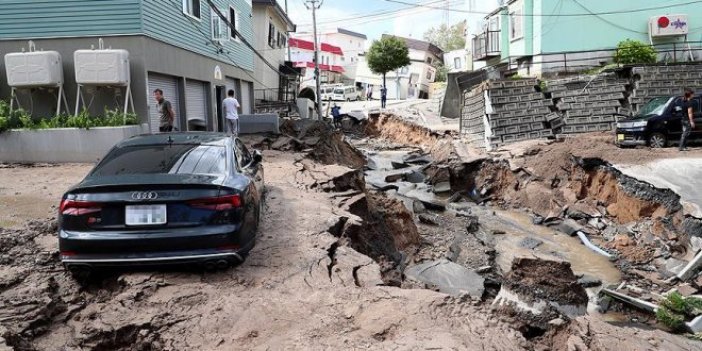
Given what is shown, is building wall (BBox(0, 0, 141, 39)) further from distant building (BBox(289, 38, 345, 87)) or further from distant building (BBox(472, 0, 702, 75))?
distant building (BBox(289, 38, 345, 87))

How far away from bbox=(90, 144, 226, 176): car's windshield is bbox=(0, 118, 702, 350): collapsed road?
0.98 metres

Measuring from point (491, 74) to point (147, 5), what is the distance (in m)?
22.7

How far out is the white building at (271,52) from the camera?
2975cm

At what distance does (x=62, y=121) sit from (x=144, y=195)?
9282mm

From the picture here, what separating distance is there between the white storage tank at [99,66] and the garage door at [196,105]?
3.93 metres

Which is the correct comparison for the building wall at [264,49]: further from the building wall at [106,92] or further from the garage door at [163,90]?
the building wall at [106,92]

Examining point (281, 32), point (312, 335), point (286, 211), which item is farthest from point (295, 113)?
point (312, 335)

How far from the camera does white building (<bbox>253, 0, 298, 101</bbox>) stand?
97.6ft

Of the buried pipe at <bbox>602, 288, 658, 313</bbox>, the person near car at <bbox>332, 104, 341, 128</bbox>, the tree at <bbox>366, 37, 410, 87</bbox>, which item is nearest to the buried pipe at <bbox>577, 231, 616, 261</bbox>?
the buried pipe at <bbox>602, 288, 658, 313</bbox>

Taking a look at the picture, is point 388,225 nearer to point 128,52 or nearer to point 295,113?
point 128,52

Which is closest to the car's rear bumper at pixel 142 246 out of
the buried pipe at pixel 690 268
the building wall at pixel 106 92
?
the buried pipe at pixel 690 268

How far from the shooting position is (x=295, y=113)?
27.4 m

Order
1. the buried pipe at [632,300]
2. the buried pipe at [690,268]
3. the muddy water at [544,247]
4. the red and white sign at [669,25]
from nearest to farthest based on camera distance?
the buried pipe at [632,300], the buried pipe at [690,268], the muddy water at [544,247], the red and white sign at [669,25]

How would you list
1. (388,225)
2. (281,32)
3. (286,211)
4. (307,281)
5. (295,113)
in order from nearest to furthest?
(307,281) → (286,211) → (388,225) → (295,113) → (281,32)
